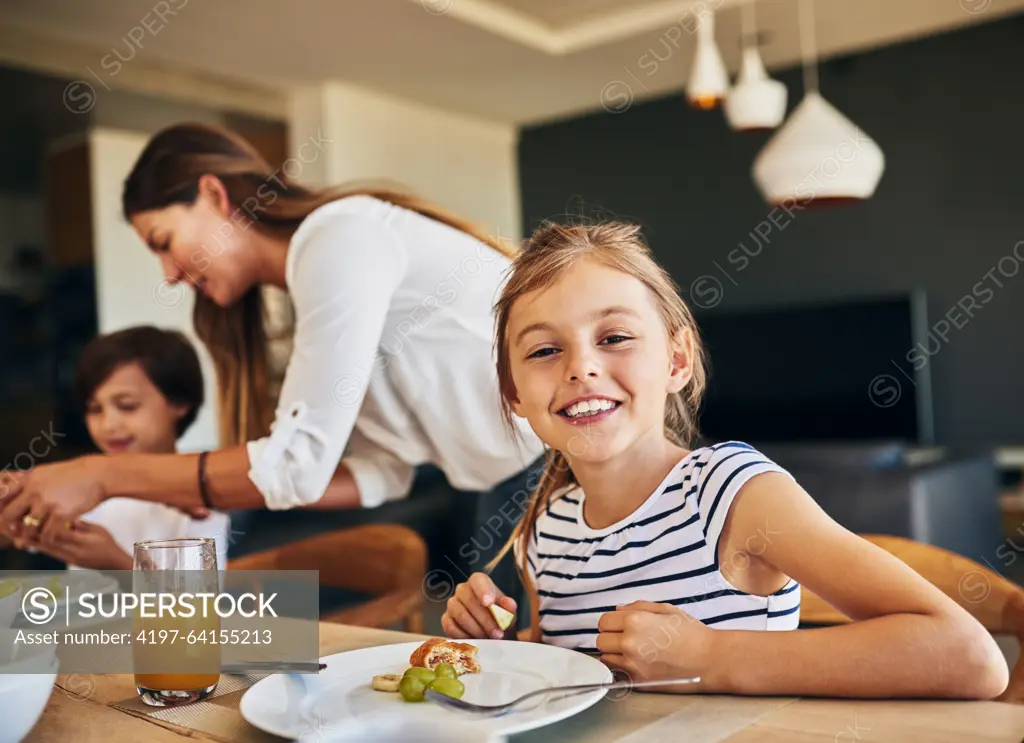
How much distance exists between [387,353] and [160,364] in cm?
51

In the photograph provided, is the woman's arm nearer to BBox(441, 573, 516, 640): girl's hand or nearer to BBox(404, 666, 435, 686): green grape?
BBox(441, 573, 516, 640): girl's hand


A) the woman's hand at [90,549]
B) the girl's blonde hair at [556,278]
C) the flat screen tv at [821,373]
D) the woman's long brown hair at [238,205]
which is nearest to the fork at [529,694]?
the girl's blonde hair at [556,278]

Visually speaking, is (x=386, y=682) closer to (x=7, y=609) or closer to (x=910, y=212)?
(x=7, y=609)

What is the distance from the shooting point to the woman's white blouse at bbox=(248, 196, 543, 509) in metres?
1.37

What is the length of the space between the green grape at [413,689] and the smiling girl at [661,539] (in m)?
0.14

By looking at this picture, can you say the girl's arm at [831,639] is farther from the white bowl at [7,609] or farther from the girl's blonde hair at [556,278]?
the white bowl at [7,609]

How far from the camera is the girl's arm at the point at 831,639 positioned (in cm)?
65

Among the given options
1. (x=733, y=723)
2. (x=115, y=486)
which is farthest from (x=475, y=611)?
(x=115, y=486)

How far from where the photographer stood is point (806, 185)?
2.72 metres

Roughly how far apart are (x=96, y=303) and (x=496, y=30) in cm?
195

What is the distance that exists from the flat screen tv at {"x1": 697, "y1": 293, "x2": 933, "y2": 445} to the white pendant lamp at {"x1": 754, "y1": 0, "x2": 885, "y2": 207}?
59.1 inches

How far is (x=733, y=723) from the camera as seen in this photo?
62cm

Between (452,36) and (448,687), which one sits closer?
(448,687)

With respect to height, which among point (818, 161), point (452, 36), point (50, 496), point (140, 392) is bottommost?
point (50, 496)
